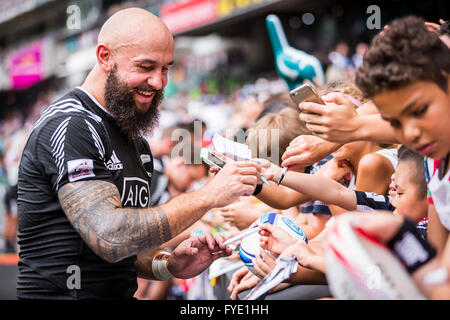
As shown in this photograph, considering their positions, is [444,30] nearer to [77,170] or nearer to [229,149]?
[229,149]

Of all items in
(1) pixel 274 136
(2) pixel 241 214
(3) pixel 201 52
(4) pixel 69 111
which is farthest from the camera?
(3) pixel 201 52

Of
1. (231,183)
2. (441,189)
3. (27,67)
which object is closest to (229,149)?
(231,183)

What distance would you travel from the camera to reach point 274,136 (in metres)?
3.57

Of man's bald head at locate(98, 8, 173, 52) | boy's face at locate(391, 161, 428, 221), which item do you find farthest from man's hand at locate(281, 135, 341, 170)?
man's bald head at locate(98, 8, 173, 52)

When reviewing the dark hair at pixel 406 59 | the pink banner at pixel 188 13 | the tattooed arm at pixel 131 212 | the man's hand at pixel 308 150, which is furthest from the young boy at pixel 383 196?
the pink banner at pixel 188 13

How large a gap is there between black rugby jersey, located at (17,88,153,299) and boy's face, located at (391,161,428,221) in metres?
1.32

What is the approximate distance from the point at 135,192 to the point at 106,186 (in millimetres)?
327

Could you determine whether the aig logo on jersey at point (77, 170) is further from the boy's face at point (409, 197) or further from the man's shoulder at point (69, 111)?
the boy's face at point (409, 197)

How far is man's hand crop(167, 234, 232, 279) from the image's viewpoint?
286cm

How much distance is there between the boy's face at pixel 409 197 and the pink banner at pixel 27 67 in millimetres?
29659

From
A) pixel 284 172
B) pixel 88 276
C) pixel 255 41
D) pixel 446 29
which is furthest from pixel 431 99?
pixel 255 41

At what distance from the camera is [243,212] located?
3717 mm
